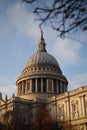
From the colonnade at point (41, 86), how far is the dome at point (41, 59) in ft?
28.5

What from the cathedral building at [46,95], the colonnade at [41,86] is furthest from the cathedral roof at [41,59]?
the colonnade at [41,86]

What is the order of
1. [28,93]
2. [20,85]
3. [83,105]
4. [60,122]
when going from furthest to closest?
[20,85] → [28,93] → [60,122] → [83,105]

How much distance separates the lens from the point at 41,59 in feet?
310

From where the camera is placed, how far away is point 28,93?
3265 inches

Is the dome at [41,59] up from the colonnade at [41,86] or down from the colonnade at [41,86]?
up

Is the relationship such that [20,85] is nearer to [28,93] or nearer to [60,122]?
[28,93]

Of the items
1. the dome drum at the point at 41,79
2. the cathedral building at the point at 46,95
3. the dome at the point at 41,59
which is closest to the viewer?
the cathedral building at the point at 46,95

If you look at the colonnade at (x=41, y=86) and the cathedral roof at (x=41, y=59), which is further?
the cathedral roof at (x=41, y=59)

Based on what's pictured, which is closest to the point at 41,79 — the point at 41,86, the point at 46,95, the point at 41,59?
the point at 41,86

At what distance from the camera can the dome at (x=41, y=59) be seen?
→ 93.4 metres

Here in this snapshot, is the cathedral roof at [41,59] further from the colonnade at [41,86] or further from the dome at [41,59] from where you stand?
the colonnade at [41,86]

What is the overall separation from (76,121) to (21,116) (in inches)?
572

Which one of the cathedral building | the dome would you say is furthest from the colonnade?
the dome

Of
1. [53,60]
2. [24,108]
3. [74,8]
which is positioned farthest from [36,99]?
[74,8]
